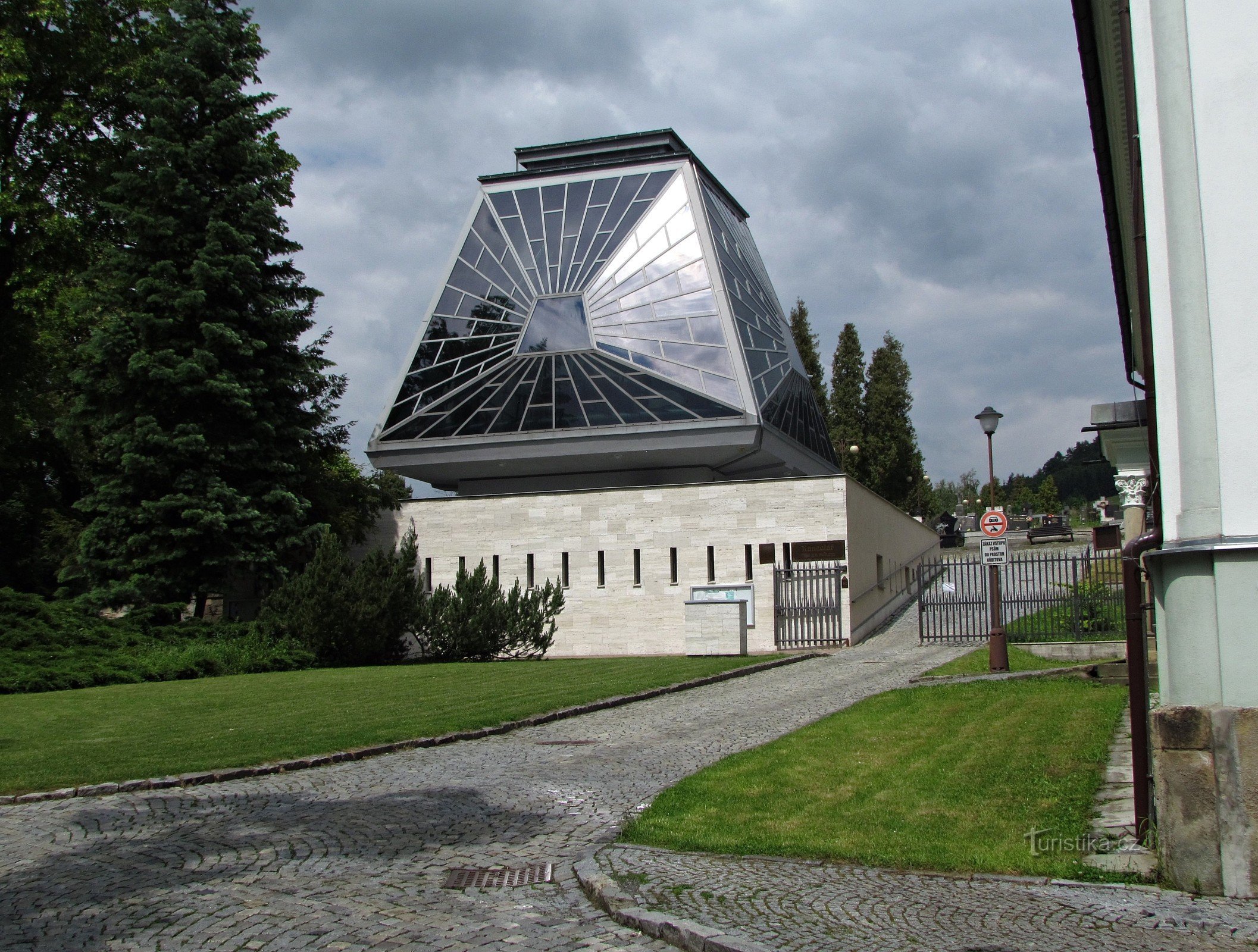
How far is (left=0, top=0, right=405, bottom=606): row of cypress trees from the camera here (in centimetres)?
2694

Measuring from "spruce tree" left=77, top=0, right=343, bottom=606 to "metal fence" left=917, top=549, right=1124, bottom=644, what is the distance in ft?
52.8

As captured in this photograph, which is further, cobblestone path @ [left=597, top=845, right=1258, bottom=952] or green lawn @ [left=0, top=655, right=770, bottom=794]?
green lawn @ [left=0, top=655, right=770, bottom=794]

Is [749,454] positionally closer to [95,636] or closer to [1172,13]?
[95,636]

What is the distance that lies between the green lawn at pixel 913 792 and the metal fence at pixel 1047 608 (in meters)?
8.53

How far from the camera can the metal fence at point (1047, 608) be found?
21953mm

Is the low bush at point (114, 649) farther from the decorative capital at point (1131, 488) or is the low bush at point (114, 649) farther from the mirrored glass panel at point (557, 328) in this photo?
the decorative capital at point (1131, 488)

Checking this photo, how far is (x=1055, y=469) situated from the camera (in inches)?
6216

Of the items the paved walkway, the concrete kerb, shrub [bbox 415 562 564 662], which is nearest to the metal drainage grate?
the paved walkway

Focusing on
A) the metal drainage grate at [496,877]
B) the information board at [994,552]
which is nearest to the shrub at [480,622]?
the information board at [994,552]

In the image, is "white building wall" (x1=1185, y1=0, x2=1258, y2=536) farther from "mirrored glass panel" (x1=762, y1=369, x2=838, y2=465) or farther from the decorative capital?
"mirrored glass panel" (x1=762, y1=369, x2=838, y2=465)

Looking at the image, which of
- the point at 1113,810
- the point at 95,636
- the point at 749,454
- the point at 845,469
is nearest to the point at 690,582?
the point at 749,454

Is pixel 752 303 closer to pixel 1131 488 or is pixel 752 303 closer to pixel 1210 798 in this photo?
pixel 1131 488

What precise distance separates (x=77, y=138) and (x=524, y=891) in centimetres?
3075
